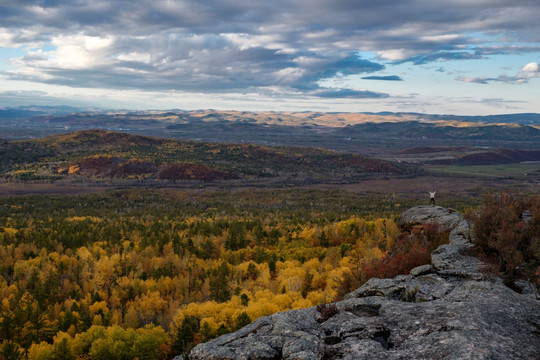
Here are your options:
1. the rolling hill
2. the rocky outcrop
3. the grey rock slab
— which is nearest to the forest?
the grey rock slab

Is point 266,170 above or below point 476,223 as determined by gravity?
below

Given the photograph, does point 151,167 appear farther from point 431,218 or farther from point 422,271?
point 422,271

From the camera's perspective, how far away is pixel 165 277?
34.0 metres

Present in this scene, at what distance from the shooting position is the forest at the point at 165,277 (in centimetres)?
2209

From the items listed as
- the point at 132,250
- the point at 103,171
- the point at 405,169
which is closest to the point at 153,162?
the point at 103,171

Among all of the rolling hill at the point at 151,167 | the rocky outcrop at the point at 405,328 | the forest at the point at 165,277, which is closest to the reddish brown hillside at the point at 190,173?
the rolling hill at the point at 151,167

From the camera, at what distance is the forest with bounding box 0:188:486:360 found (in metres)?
22.1

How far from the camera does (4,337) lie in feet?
79.0

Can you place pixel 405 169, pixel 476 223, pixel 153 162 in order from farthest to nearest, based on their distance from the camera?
pixel 405 169 → pixel 153 162 → pixel 476 223

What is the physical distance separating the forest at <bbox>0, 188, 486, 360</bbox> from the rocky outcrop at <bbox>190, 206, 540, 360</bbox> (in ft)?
14.3

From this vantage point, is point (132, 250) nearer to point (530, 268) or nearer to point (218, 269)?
point (218, 269)

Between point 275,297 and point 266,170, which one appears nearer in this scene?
point 275,297

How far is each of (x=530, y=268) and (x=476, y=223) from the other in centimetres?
442

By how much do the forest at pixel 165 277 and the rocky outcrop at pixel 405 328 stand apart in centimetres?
436
